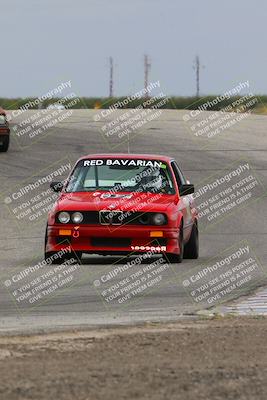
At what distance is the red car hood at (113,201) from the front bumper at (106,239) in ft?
0.74

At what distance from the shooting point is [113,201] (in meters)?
15.9

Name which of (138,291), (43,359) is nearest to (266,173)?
(138,291)

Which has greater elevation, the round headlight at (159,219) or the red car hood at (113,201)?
the red car hood at (113,201)

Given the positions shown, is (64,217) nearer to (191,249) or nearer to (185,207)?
(185,207)

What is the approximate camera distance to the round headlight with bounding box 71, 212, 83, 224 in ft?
51.7

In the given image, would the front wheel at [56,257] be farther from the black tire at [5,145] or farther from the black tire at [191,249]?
the black tire at [5,145]

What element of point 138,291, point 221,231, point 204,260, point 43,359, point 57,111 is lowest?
point 57,111

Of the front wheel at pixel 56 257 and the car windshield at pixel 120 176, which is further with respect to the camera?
the car windshield at pixel 120 176

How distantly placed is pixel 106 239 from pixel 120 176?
1.26 metres

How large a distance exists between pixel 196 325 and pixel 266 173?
20.6 m

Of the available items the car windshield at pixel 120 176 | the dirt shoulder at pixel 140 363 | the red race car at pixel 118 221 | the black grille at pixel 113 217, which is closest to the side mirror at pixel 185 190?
the red race car at pixel 118 221

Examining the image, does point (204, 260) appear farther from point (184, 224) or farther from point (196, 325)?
point (196, 325)

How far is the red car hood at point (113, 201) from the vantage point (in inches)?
621

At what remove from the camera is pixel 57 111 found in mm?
52594
